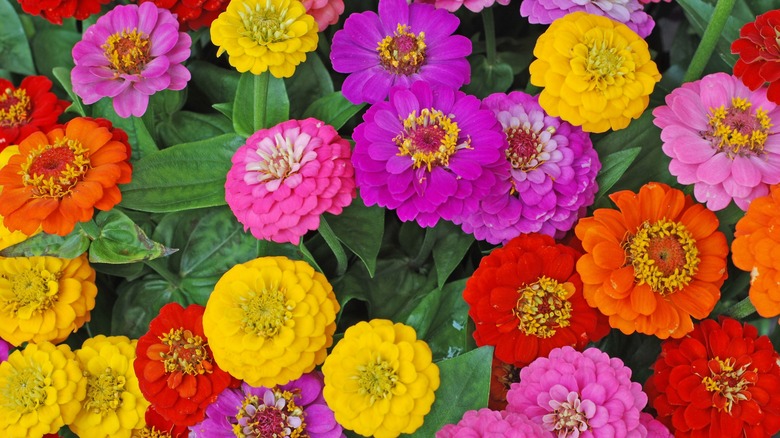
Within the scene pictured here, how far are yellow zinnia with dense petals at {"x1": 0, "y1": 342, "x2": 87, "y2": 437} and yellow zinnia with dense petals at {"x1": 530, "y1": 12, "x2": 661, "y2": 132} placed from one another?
0.66 m

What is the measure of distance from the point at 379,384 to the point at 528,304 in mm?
193

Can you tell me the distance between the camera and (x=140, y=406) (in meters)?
0.87

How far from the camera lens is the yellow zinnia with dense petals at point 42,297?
34.8 inches

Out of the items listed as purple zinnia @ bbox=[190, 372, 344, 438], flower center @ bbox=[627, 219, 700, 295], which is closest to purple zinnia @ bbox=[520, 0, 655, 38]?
flower center @ bbox=[627, 219, 700, 295]

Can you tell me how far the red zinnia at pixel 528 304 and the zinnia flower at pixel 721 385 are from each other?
0.10 metres

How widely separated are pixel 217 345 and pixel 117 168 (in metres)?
0.24

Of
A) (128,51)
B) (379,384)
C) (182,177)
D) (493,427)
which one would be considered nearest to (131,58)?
(128,51)

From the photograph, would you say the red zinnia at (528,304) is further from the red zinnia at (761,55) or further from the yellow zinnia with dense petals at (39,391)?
the yellow zinnia with dense petals at (39,391)

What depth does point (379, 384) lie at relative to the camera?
2.53 feet

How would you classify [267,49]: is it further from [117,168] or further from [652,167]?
[652,167]

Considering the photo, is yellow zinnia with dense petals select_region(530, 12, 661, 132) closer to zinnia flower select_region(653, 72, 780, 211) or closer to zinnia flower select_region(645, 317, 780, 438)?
zinnia flower select_region(653, 72, 780, 211)

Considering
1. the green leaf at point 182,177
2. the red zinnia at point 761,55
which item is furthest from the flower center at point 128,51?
the red zinnia at point 761,55

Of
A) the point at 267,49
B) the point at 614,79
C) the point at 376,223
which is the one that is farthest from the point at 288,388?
the point at 614,79

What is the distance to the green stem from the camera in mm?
848
